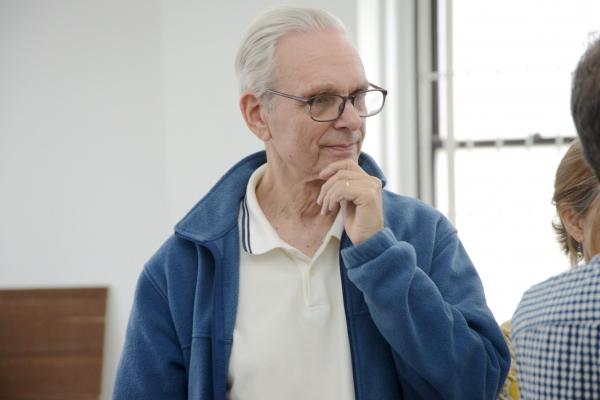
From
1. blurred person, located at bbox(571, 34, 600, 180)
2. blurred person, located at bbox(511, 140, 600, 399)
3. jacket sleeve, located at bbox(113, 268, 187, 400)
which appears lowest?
jacket sleeve, located at bbox(113, 268, 187, 400)

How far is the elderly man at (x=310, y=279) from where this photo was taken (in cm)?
127

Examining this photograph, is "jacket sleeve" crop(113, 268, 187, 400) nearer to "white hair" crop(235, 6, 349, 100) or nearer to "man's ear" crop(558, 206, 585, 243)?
"white hair" crop(235, 6, 349, 100)

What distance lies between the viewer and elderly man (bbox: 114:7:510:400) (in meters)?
1.27

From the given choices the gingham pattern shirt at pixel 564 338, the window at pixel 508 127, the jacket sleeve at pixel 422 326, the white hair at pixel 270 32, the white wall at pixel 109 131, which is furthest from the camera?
the window at pixel 508 127

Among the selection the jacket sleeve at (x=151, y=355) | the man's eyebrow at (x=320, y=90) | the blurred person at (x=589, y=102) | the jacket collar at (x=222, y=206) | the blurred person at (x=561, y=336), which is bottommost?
the jacket sleeve at (x=151, y=355)

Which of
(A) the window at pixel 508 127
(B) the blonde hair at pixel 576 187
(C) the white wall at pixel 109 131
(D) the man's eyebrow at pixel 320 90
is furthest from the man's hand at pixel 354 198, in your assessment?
(A) the window at pixel 508 127

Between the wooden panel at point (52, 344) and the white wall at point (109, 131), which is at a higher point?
the white wall at point (109, 131)

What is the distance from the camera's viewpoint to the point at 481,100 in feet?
10.9

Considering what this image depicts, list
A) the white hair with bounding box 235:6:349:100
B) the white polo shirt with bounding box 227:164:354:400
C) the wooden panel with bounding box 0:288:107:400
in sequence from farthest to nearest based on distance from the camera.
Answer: the wooden panel with bounding box 0:288:107:400, the white hair with bounding box 235:6:349:100, the white polo shirt with bounding box 227:164:354:400

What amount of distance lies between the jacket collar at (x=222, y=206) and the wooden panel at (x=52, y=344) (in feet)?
5.63

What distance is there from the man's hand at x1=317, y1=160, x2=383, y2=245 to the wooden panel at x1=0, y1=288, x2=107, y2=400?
6.65ft

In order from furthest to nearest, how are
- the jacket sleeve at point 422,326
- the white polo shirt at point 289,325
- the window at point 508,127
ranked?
the window at point 508,127 < the white polo shirt at point 289,325 < the jacket sleeve at point 422,326

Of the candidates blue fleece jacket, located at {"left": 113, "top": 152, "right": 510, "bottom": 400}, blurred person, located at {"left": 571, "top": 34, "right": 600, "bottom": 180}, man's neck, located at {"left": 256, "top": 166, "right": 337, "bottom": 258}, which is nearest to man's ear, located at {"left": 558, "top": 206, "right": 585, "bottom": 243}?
blue fleece jacket, located at {"left": 113, "top": 152, "right": 510, "bottom": 400}

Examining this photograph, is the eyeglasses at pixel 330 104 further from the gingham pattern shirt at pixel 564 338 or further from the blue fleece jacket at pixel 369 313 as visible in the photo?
the gingham pattern shirt at pixel 564 338
